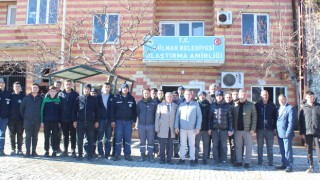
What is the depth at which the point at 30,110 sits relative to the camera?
8430mm

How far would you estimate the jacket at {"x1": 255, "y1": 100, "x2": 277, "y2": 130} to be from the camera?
8133mm

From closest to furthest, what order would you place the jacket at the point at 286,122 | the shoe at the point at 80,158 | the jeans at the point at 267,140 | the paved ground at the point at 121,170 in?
the paved ground at the point at 121,170, the jacket at the point at 286,122, the jeans at the point at 267,140, the shoe at the point at 80,158

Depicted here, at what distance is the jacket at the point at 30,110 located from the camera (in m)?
8.41

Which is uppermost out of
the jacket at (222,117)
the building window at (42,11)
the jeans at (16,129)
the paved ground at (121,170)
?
the building window at (42,11)

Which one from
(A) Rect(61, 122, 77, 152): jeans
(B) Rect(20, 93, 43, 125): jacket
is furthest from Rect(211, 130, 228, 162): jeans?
(B) Rect(20, 93, 43, 125): jacket

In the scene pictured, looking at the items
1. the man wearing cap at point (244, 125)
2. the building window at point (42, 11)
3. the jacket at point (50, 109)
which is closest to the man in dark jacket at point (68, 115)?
the jacket at point (50, 109)

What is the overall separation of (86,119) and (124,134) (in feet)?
3.56

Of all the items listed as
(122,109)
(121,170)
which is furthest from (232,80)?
(121,170)

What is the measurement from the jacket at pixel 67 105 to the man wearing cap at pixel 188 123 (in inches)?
111

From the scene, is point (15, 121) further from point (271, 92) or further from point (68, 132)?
point (271, 92)

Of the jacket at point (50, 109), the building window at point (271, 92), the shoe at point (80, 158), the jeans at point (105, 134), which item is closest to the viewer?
the shoe at point (80, 158)

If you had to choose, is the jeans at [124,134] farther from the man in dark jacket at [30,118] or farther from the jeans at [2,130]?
the jeans at [2,130]

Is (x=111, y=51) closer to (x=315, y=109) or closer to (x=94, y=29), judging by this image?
(x=94, y=29)

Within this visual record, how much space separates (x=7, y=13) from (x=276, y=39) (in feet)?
43.9
